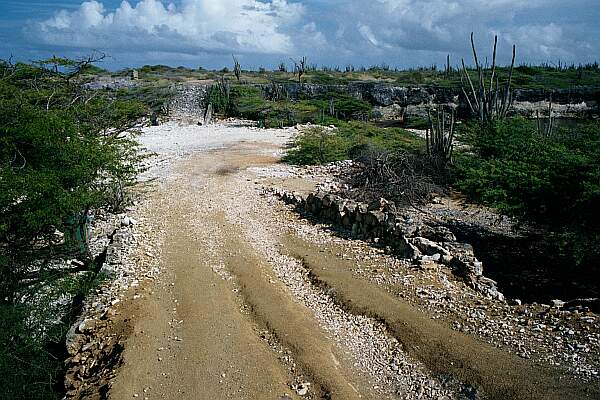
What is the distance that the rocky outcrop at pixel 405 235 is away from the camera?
10.1 meters

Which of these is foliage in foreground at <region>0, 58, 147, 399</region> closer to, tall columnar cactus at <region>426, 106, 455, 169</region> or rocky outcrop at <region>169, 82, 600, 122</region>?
tall columnar cactus at <region>426, 106, 455, 169</region>

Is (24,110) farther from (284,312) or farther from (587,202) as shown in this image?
(587,202)

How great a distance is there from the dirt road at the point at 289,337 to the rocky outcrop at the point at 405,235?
0.69 metres

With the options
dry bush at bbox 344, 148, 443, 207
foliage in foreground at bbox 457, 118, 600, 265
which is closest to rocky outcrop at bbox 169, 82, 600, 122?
dry bush at bbox 344, 148, 443, 207

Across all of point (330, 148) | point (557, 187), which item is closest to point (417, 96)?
point (330, 148)

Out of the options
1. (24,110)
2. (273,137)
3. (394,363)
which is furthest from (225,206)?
(273,137)

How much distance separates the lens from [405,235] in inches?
446

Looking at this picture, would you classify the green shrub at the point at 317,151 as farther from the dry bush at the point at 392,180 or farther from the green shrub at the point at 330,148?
the dry bush at the point at 392,180

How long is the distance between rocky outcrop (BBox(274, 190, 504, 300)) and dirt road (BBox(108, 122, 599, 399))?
0.69 m

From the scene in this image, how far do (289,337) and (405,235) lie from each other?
3958 mm

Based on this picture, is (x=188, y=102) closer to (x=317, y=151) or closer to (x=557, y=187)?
(x=317, y=151)

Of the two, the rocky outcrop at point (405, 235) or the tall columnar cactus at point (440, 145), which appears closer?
the rocky outcrop at point (405, 235)

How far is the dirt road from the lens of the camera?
7.09 m

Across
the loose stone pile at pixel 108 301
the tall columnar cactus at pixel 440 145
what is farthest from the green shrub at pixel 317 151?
the loose stone pile at pixel 108 301
